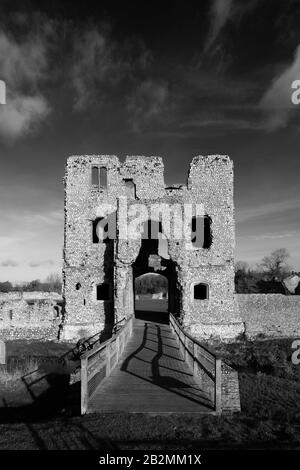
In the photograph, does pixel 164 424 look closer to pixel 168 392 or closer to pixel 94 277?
pixel 168 392

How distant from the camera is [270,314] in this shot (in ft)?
76.7

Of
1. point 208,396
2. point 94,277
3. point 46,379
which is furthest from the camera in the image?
point 94,277

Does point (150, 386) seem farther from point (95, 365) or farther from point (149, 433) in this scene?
point (149, 433)

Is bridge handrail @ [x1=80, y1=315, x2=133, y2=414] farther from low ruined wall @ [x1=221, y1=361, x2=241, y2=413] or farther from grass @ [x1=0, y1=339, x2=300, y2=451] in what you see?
low ruined wall @ [x1=221, y1=361, x2=241, y2=413]

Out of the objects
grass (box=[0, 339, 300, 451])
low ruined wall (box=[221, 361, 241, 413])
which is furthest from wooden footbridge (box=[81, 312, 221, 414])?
grass (box=[0, 339, 300, 451])

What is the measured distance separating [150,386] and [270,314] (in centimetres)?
1631

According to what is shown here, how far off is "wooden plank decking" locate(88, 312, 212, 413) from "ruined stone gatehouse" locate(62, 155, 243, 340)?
8.24m

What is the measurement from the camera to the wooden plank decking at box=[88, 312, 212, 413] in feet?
24.6

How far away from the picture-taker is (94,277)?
2275 cm

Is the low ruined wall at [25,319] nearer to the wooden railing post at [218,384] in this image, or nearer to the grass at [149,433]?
the grass at [149,433]

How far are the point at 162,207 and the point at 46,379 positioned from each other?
40.0ft

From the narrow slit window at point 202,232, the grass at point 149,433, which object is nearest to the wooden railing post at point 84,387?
the grass at point 149,433

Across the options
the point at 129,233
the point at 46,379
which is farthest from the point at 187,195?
the point at 46,379
